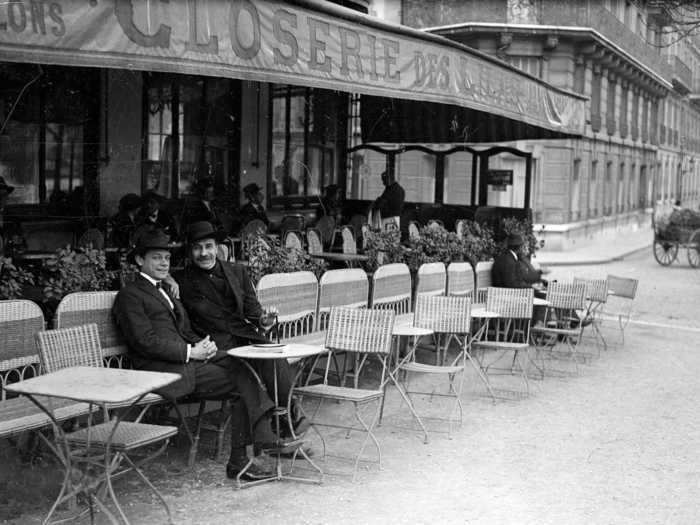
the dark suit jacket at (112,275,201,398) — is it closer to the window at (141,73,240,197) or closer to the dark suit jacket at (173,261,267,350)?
the dark suit jacket at (173,261,267,350)

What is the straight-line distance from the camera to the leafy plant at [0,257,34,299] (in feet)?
19.6

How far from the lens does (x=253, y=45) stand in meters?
6.49

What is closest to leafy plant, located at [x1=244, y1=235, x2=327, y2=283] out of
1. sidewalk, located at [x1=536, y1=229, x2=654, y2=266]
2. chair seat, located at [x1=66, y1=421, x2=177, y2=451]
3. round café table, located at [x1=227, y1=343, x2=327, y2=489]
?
round café table, located at [x1=227, y1=343, x2=327, y2=489]

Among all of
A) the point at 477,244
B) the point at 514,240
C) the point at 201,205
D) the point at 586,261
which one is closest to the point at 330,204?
the point at 201,205

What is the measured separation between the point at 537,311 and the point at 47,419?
7.58 meters

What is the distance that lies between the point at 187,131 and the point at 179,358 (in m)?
7.47

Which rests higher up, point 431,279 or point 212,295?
point 212,295

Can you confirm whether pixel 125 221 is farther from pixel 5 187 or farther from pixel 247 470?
pixel 247 470

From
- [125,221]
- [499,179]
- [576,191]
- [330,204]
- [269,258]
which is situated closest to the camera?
[269,258]

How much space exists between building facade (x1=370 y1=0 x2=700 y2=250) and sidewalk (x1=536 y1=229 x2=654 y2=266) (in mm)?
538

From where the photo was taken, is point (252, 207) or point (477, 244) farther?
point (252, 207)

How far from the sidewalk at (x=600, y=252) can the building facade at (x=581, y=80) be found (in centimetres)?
54

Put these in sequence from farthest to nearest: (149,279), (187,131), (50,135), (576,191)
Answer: (576,191) → (187,131) → (50,135) → (149,279)

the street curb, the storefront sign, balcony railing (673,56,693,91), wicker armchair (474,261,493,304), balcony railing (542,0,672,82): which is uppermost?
balcony railing (673,56,693,91)
